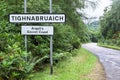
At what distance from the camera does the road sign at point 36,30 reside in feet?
39.2

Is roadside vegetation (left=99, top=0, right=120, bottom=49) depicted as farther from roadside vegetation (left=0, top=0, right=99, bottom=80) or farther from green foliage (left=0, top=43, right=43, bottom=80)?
green foliage (left=0, top=43, right=43, bottom=80)

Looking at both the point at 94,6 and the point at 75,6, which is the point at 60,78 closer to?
the point at 75,6

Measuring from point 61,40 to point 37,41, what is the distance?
2161 millimetres

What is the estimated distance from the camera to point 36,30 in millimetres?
11945

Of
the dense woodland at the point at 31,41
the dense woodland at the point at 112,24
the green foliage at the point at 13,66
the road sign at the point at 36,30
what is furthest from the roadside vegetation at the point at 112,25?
the green foliage at the point at 13,66

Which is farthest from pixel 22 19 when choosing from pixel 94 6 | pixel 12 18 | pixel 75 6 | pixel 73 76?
pixel 94 6

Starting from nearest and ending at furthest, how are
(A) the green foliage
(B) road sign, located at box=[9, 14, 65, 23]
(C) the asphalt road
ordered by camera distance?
(A) the green foliage
(B) road sign, located at box=[9, 14, 65, 23]
(C) the asphalt road

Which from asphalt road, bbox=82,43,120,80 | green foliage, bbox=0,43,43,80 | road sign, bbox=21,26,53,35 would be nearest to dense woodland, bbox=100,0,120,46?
asphalt road, bbox=82,43,120,80

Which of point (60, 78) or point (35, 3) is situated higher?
point (35, 3)

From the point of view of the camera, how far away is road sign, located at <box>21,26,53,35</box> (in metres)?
11.9

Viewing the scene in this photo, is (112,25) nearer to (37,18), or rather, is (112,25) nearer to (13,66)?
(37,18)

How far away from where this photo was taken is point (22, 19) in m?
11.8

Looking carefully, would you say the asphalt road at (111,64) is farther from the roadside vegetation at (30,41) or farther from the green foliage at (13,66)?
the green foliage at (13,66)

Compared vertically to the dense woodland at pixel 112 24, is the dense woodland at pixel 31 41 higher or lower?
higher
